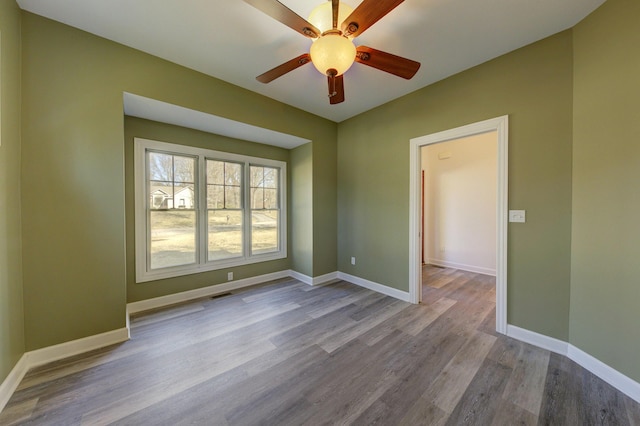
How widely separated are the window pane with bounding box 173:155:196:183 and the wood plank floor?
71.6 inches

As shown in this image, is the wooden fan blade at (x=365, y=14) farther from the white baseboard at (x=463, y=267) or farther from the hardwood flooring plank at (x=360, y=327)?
the white baseboard at (x=463, y=267)

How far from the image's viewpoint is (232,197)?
3.73m

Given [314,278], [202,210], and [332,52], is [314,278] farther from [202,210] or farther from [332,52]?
[332,52]

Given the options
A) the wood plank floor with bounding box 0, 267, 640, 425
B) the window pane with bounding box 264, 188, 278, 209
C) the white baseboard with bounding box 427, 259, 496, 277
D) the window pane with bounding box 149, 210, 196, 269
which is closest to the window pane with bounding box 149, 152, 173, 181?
the window pane with bounding box 149, 210, 196, 269

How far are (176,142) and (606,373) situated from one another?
4918 millimetres

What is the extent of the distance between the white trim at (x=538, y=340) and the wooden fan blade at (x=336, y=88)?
283cm

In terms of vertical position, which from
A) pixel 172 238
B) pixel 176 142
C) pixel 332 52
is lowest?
pixel 172 238

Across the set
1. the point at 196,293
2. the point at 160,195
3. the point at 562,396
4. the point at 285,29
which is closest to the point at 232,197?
the point at 160,195

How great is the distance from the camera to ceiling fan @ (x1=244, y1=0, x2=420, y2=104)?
1329 mm

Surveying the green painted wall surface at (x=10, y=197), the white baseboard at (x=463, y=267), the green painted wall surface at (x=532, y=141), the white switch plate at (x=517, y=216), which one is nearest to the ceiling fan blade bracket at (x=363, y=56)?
the green painted wall surface at (x=532, y=141)

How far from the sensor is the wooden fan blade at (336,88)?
1726mm

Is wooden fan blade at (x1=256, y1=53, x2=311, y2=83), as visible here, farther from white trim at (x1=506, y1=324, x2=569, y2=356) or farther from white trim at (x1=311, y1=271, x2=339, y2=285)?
white trim at (x1=506, y1=324, x2=569, y2=356)

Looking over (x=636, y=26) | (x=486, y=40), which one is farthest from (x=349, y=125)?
(x=636, y=26)

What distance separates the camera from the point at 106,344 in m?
2.15
